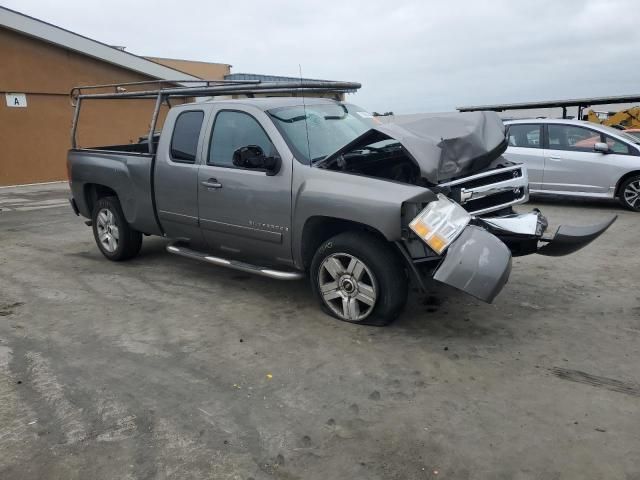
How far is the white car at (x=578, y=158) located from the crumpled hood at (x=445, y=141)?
5.22 m

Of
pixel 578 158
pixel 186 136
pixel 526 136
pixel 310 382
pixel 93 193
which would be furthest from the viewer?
pixel 526 136

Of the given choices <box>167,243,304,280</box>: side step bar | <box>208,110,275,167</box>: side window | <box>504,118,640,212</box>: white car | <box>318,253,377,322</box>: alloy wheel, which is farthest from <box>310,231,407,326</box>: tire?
<box>504,118,640,212</box>: white car

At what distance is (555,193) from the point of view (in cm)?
980

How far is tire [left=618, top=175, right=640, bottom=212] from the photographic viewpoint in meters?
9.11

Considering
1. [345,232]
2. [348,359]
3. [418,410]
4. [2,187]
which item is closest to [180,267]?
[345,232]

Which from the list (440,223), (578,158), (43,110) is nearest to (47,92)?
(43,110)

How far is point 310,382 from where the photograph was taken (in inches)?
138

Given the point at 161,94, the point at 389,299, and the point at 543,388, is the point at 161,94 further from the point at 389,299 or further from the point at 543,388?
the point at 543,388

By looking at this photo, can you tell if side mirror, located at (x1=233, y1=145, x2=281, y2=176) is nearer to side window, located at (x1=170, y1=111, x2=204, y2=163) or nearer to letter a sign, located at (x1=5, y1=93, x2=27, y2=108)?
side window, located at (x1=170, y1=111, x2=204, y2=163)

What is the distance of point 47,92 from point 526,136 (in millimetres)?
13921

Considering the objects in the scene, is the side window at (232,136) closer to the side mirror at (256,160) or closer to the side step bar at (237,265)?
the side mirror at (256,160)

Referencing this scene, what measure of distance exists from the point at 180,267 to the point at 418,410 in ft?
13.1

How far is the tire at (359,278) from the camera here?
161 inches

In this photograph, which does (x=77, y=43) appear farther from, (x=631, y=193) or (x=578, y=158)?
(x=631, y=193)
